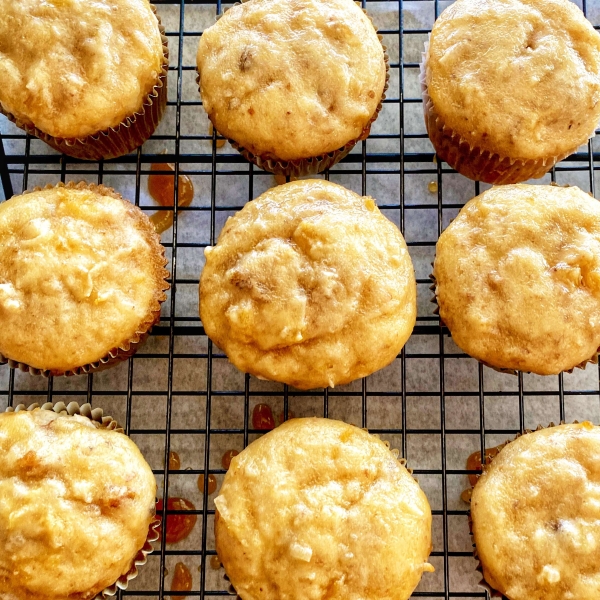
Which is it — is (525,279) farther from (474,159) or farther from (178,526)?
(178,526)

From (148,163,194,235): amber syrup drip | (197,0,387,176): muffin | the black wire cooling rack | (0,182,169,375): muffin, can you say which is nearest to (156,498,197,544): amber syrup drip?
the black wire cooling rack

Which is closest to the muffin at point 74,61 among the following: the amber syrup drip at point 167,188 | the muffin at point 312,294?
the amber syrup drip at point 167,188

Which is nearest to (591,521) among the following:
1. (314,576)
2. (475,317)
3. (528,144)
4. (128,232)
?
(475,317)

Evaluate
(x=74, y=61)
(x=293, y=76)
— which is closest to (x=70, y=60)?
(x=74, y=61)

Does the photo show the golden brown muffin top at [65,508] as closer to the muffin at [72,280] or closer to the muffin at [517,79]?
the muffin at [72,280]

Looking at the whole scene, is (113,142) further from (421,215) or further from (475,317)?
(475,317)

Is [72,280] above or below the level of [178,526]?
above
